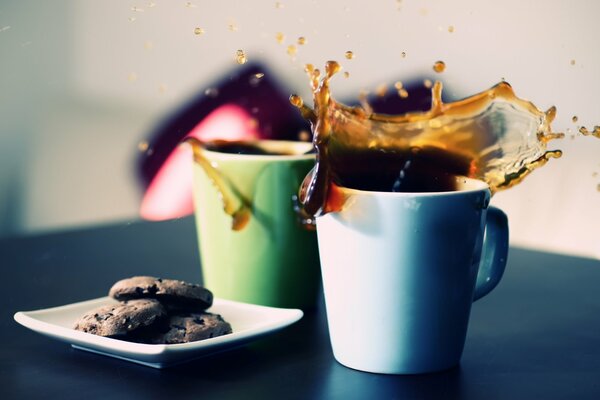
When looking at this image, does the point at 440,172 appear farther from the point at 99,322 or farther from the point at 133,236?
the point at 133,236

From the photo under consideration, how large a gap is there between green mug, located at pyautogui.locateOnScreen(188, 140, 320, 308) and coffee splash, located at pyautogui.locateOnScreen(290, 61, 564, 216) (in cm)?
14

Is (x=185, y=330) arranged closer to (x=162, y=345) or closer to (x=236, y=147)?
(x=162, y=345)

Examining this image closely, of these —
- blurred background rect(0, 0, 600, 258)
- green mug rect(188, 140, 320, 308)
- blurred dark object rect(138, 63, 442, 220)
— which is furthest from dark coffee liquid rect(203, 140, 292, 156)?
blurred dark object rect(138, 63, 442, 220)

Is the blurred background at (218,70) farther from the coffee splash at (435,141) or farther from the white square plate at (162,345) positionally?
the white square plate at (162,345)

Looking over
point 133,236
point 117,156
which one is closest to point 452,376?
point 133,236

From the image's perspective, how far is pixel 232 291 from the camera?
0.97 metres

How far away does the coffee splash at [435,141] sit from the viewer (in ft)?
2.57

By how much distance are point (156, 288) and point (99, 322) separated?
0.06m

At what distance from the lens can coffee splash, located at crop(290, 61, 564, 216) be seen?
0.78 m

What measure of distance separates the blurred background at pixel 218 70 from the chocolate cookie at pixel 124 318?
1.49m

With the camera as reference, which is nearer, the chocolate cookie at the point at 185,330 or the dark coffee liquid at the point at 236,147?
the chocolate cookie at the point at 185,330

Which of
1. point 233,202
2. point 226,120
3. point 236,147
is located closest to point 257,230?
point 233,202

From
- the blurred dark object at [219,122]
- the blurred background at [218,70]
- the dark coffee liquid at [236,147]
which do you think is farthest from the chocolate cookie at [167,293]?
the blurred dark object at [219,122]

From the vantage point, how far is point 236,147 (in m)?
1.05
